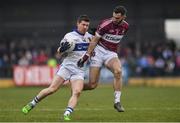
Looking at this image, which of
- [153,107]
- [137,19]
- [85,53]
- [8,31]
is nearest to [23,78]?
[8,31]

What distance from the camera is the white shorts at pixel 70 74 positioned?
48.3ft

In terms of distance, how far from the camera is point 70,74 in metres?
14.8

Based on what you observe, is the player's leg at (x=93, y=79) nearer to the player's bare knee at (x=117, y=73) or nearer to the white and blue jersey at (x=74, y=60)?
the player's bare knee at (x=117, y=73)

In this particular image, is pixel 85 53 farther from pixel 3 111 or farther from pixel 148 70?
pixel 148 70

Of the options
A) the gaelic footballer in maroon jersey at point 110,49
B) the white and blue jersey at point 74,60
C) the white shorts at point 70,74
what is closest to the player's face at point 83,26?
the white and blue jersey at point 74,60

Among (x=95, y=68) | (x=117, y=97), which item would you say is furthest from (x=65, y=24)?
(x=117, y=97)

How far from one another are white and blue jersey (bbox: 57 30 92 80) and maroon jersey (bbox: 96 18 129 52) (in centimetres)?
145

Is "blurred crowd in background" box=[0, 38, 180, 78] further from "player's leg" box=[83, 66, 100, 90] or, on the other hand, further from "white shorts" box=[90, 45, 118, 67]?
"player's leg" box=[83, 66, 100, 90]

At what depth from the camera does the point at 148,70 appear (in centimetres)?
3638

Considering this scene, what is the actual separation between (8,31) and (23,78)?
4.84m

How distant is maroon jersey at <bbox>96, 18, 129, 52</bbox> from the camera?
53.5 feet

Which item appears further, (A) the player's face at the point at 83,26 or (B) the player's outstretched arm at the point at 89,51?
(B) the player's outstretched arm at the point at 89,51

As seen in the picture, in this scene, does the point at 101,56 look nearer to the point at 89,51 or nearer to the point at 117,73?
the point at 117,73

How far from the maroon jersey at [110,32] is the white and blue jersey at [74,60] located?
1.45m
